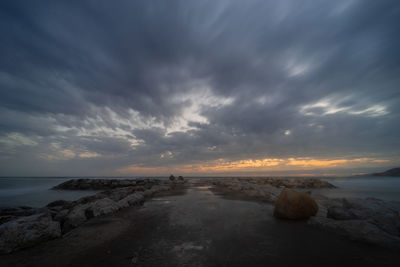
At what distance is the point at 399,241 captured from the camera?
4211 mm

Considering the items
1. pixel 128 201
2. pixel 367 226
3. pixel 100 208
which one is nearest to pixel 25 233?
pixel 100 208

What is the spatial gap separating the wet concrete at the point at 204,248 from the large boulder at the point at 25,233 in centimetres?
35

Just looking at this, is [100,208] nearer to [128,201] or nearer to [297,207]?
[128,201]

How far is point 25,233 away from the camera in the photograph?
492 centimetres

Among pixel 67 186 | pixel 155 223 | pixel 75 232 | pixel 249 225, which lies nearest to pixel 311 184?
pixel 249 225

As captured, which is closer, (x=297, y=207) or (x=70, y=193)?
(x=297, y=207)

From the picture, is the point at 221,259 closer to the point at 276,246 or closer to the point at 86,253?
the point at 276,246

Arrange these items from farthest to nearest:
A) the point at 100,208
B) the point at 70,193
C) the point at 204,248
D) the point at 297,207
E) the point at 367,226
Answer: the point at 70,193 → the point at 100,208 → the point at 297,207 → the point at 367,226 → the point at 204,248

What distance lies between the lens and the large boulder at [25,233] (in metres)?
4.55

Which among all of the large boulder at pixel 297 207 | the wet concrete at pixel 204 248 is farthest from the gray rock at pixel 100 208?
the large boulder at pixel 297 207

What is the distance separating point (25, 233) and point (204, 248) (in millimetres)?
5420

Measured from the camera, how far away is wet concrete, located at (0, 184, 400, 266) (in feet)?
12.1

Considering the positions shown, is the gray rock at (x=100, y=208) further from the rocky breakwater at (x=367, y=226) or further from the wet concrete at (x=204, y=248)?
the rocky breakwater at (x=367, y=226)

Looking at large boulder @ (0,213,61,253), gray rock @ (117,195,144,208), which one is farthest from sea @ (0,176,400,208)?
large boulder @ (0,213,61,253)
